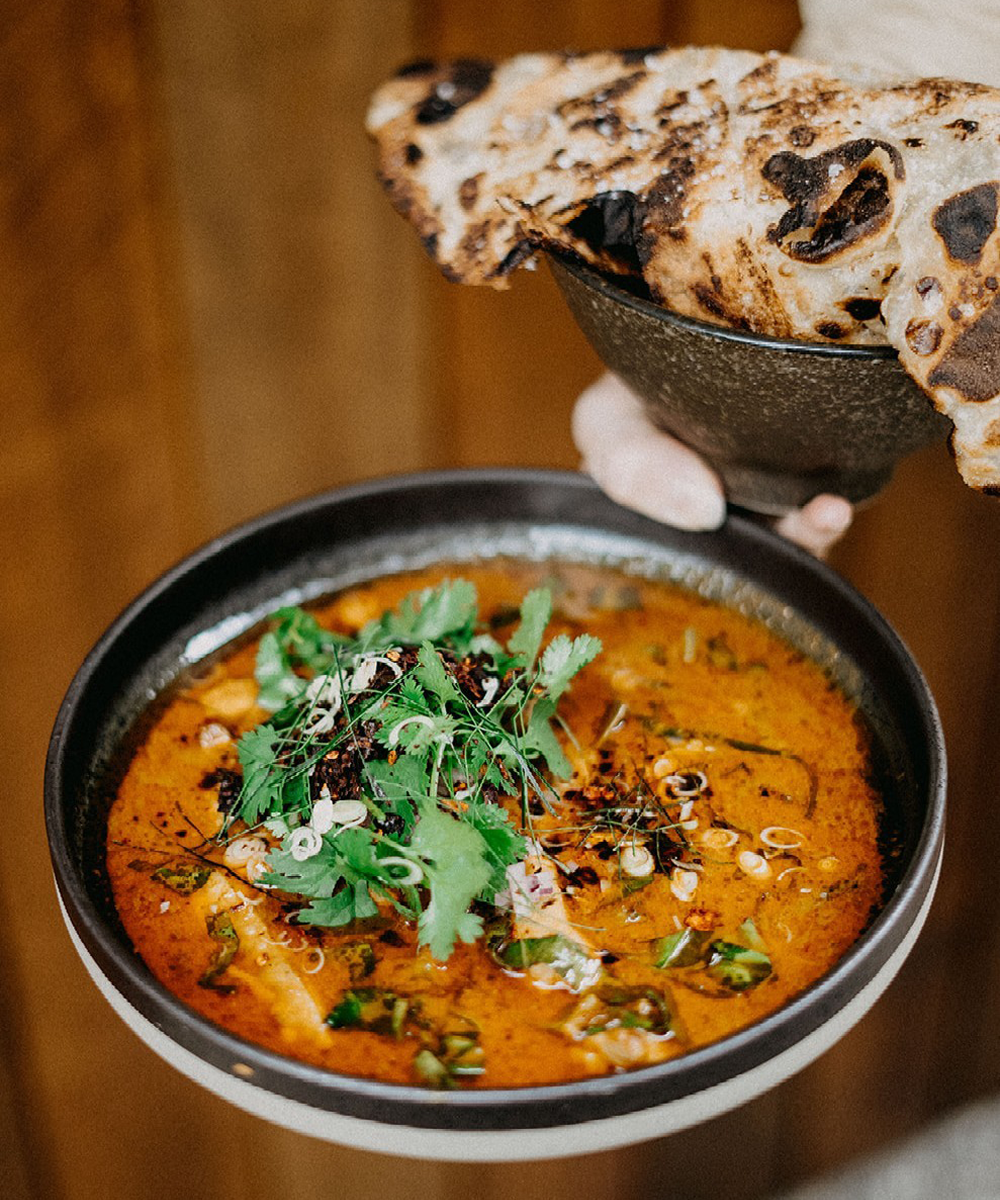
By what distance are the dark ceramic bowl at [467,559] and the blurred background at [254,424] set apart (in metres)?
0.77

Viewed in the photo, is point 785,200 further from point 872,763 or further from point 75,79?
point 75,79

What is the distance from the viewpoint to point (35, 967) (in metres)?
2.15

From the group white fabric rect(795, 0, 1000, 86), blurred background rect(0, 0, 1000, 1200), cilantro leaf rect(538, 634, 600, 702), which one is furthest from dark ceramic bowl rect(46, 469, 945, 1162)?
blurred background rect(0, 0, 1000, 1200)

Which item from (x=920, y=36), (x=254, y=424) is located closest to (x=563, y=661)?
(x=920, y=36)

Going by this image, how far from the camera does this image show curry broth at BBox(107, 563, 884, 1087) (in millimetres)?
986

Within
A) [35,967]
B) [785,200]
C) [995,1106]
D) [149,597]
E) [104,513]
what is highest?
[785,200]

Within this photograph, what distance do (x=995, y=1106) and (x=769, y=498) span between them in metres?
2.05

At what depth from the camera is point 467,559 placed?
149cm

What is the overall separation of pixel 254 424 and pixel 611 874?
4.85 ft

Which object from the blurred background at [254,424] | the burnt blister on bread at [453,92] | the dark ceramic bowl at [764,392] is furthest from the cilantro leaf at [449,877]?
the blurred background at [254,424]

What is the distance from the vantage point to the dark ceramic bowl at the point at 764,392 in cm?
106

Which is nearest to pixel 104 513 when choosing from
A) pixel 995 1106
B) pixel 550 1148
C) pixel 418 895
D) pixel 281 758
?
pixel 281 758

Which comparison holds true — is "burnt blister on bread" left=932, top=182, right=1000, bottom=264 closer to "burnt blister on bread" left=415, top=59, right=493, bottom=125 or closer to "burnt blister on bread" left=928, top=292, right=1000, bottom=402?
"burnt blister on bread" left=928, top=292, right=1000, bottom=402

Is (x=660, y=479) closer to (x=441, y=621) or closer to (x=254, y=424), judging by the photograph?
(x=441, y=621)
